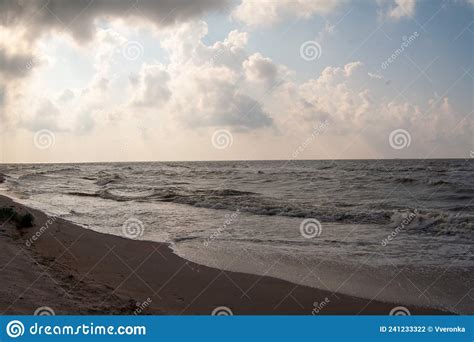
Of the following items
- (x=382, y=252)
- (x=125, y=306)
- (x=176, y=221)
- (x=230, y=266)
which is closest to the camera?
(x=125, y=306)

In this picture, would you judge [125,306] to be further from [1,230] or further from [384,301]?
[1,230]

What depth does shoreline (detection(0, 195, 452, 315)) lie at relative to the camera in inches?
235

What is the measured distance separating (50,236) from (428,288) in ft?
30.8

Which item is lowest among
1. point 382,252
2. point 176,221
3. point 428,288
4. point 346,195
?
point 428,288

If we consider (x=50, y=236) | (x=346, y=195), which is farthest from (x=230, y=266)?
(x=346, y=195)

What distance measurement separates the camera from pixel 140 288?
723 centimetres

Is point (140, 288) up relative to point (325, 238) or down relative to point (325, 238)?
down

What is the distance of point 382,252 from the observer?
10422 millimetres

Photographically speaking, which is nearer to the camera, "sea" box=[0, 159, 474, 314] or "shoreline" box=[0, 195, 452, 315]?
"shoreline" box=[0, 195, 452, 315]

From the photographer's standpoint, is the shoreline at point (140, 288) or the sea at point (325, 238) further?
the sea at point (325, 238)

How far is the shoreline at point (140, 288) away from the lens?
5965 mm

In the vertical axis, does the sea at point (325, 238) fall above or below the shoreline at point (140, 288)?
above

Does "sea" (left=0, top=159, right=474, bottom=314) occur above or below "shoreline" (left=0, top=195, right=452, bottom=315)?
above

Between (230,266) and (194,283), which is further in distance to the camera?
(230,266)
